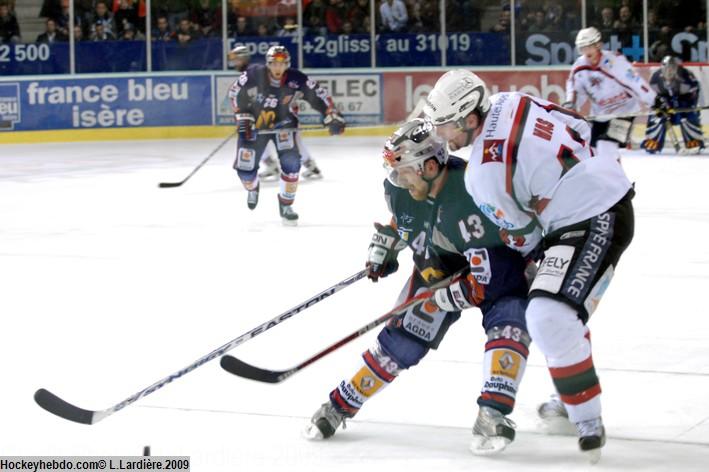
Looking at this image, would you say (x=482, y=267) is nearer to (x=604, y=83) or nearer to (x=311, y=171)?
(x=604, y=83)

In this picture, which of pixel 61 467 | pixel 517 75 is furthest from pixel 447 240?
pixel 517 75

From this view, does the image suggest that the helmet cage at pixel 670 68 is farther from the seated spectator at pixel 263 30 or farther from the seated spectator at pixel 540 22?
the seated spectator at pixel 263 30

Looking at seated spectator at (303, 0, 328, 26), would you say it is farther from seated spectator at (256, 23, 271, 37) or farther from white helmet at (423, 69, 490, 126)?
white helmet at (423, 69, 490, 126)

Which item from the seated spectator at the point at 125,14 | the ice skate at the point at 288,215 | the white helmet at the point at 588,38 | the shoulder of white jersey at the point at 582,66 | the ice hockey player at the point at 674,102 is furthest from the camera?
the seated spectator at the point at 125,14

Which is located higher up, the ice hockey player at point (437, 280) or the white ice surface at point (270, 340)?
the ice hockey player at point (437, 280)

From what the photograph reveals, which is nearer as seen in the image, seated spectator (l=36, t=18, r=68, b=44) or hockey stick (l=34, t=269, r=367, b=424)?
hockey stick (l=34, t=269, r=367, b=424)

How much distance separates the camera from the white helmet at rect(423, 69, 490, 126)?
11.6 feet

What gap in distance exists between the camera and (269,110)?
959cm

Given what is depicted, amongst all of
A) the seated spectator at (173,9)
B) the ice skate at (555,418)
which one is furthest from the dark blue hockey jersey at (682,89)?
the ice skate at (555,418)

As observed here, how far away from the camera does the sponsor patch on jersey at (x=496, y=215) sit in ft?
11.4

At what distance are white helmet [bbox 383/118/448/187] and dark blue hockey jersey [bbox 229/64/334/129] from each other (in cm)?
575

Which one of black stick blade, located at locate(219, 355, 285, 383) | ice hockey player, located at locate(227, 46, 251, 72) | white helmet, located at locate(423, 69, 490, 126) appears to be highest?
ice hockey player, located at locate(227, 46, 251, 72)

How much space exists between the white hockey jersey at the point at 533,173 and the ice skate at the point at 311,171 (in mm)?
8044

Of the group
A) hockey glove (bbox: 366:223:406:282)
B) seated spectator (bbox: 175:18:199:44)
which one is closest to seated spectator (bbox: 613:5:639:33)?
seated spectator (bbox: 175:18:199:44)
